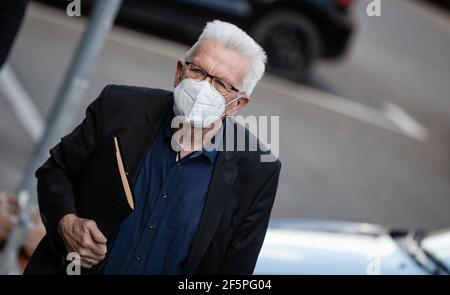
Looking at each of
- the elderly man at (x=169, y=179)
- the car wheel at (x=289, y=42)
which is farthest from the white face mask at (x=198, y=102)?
the car wheel at (x=289, y=42)

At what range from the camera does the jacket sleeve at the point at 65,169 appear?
223 cm

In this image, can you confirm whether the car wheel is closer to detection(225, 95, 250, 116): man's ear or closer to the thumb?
detection(225, 95, 250, 116): man's ear

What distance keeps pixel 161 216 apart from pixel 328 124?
682cm

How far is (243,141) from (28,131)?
4538 millimetres

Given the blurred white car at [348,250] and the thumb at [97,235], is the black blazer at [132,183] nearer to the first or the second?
the thumb at [97,235]

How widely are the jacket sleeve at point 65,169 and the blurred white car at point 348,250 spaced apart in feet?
4.55

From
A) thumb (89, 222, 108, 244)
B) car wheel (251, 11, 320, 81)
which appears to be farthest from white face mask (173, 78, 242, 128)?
car wheel (251, 11, 320, 81)

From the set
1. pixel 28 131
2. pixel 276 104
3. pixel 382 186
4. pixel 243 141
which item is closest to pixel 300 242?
pixel 243 141

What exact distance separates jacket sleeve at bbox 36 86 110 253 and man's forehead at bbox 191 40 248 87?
0.28 m

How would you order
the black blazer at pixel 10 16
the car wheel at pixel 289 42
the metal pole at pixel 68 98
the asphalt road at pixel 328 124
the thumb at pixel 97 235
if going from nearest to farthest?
1. the thumb at pixel 97 235
2. the black blazer at pixel 10 16
3. the metal pole at pixel 68 98
4. the asphalt road at pixel 328 124
5. the car wheel at pixel 289 42

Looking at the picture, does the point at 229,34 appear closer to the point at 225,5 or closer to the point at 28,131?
the point at 28,131

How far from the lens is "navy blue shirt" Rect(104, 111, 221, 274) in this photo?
2.23 meters

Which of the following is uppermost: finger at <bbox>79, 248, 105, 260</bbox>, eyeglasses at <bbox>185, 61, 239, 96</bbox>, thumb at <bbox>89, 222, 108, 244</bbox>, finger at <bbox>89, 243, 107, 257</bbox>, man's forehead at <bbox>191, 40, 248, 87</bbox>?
man's forehead at <bbox>191, 40, 248, 87</bbox>
